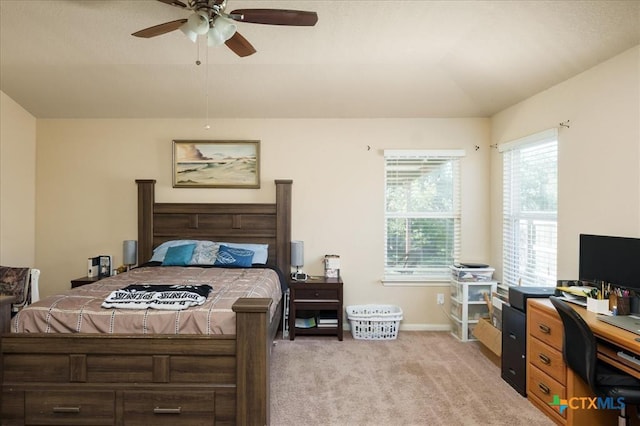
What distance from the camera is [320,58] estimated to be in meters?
3.29

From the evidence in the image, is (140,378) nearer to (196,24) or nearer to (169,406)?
(169,406)

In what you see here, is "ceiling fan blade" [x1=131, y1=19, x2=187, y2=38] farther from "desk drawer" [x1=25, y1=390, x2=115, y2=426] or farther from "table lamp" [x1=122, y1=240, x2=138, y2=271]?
"table lamp" [x1=122, y1=240, x2=138, y2=271]

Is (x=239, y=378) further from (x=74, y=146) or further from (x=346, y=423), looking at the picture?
(x=74, y=146)

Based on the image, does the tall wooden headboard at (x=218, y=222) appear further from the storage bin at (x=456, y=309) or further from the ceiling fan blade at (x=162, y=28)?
the ceiling fan blade at (x=162, y=28)

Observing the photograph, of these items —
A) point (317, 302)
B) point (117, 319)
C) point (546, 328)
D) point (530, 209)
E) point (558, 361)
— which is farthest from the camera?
point (317, 302)

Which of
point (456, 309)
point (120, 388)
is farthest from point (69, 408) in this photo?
point (456, 309)

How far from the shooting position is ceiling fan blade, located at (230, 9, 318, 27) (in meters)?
2.07

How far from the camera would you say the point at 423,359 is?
3408mm

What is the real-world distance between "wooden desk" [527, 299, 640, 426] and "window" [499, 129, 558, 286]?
0.88m

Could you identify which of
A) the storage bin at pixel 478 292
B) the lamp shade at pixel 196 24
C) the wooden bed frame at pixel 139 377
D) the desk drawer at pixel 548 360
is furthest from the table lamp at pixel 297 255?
the lamp shade at pixel 196 24

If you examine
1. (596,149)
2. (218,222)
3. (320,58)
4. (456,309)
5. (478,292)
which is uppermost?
(320,58)

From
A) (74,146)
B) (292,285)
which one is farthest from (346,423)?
(74,146)

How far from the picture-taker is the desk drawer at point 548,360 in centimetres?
231

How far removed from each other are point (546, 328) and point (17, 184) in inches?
214
